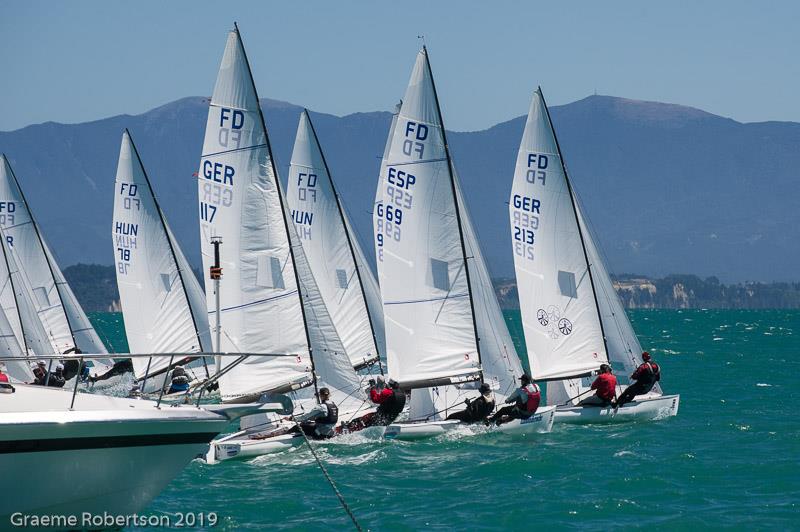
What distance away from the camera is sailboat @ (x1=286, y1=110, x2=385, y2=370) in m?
33.0

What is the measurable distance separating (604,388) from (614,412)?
0.58 meters

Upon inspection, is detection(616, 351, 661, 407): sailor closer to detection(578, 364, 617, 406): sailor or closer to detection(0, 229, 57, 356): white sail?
detection(578, 364, 617, 406): sailor

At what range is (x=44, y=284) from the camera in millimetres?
39750

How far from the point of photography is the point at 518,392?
84.5 feet

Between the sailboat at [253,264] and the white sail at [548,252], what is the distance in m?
6.11

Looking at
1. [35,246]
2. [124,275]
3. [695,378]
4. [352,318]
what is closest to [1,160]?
[35,246]

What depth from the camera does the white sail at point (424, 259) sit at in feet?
88.0

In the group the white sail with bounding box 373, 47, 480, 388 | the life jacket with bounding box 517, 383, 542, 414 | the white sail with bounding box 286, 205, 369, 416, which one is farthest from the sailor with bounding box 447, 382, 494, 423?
the white sail with bounding box 286, 205, 369, 416

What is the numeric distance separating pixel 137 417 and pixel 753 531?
8733 millimetres

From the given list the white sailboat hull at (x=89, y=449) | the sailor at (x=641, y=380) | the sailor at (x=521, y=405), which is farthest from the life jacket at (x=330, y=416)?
the white sailboat hull at (x=89, y=449)

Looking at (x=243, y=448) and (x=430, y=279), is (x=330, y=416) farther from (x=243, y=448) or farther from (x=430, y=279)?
(x=430, y=279)

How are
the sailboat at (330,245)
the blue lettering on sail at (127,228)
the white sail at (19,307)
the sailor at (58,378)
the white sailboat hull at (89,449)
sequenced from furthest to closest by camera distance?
1. the blue lettering on sail at (127,228)
2. the sailboat at (330,245)
3. the white sail at (19,307)
4. the sailor at (58,378)
5. the white sailboat hull at (89,449)

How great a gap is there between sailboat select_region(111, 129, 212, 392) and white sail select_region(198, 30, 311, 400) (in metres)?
9.39

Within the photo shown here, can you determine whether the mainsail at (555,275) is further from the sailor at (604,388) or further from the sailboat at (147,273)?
the sailboat at (147,273)
